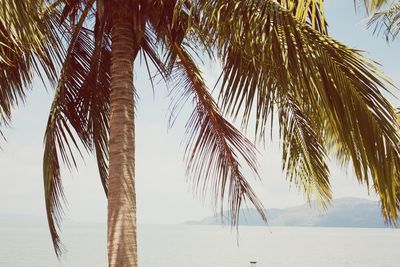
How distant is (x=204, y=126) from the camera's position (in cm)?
618

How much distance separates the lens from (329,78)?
123 inches

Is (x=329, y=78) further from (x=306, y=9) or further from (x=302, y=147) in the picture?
(x=302, y=147)

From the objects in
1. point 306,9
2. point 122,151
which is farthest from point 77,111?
point 306,9

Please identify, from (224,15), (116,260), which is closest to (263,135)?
(224,15)

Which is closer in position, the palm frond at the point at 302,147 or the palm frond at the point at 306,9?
the palm frond at the point at 306,9

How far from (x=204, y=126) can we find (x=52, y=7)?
232cm

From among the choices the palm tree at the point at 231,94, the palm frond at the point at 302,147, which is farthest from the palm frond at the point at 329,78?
the palm frond at the point at 302,147

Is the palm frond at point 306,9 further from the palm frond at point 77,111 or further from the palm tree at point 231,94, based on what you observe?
the palm frond at point 77,111

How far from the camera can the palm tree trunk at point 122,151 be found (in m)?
4.29

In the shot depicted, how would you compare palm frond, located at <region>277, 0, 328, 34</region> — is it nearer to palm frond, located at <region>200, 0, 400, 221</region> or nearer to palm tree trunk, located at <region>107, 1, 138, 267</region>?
palm frond, located at <region>200, 0, 400, 221</region>

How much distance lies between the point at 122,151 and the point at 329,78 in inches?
84.3

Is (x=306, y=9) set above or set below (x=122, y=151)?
above

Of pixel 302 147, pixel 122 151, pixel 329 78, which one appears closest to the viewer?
pixel 329 78

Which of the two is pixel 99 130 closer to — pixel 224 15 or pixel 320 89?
pixel 224 15
